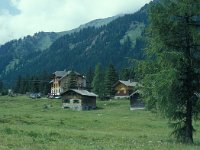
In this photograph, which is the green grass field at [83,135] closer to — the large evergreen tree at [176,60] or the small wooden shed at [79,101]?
the large evergreen tree at [176,60]

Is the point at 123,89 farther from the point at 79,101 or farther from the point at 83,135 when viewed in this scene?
the point at 83,135

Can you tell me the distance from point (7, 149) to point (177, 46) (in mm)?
16229

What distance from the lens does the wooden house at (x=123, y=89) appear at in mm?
168250

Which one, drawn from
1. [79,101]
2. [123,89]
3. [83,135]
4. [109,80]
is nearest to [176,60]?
[83,135]

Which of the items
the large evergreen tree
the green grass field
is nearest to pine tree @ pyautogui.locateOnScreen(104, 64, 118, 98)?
the green grass field

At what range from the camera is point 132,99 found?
4823 inches

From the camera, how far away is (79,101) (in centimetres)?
13388

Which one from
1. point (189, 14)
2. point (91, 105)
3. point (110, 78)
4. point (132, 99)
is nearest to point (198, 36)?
point (189, 14)

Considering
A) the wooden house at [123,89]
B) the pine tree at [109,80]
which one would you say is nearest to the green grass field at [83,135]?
the pine tree at [109,80]

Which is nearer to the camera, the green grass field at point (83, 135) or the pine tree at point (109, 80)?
the green grass field at point (83, 135)

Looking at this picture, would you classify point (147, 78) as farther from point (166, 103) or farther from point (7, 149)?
point (7, 149)

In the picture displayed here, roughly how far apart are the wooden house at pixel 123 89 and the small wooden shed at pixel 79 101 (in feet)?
114

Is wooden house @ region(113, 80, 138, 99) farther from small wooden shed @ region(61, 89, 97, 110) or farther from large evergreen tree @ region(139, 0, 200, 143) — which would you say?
large evergreen tree @ region(139, 0, 200, 143)

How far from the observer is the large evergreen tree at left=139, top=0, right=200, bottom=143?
33000mm
